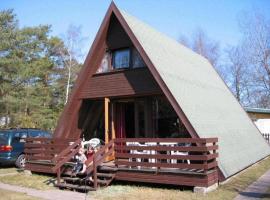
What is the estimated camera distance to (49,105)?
38.0m

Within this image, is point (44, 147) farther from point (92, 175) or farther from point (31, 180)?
point (92, 175)

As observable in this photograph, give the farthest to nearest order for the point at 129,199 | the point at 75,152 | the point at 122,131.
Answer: the point at 122,131 → the point at 75,152 → the point at 129,199

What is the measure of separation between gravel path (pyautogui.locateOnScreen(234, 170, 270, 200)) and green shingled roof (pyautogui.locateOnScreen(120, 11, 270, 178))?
26.0 inches

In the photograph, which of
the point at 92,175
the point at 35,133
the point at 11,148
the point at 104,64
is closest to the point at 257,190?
the point at 92,175

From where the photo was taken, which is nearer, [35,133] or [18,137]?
[18,137]

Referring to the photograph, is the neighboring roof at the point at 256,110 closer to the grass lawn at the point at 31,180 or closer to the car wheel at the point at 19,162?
the car wheel at the point at 19,162

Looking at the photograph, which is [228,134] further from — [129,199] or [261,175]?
[129,199]

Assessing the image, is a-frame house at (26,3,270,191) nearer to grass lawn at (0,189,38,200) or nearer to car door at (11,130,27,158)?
grass lawn at (0,189,38,200)

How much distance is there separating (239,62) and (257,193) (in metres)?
39.5

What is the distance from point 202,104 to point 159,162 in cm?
339

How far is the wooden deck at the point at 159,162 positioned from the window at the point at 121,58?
350 centimetres

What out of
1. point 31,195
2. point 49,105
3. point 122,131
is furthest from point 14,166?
point 49,105

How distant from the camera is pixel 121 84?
12805 millimetres

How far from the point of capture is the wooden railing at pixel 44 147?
12250 millimetres
